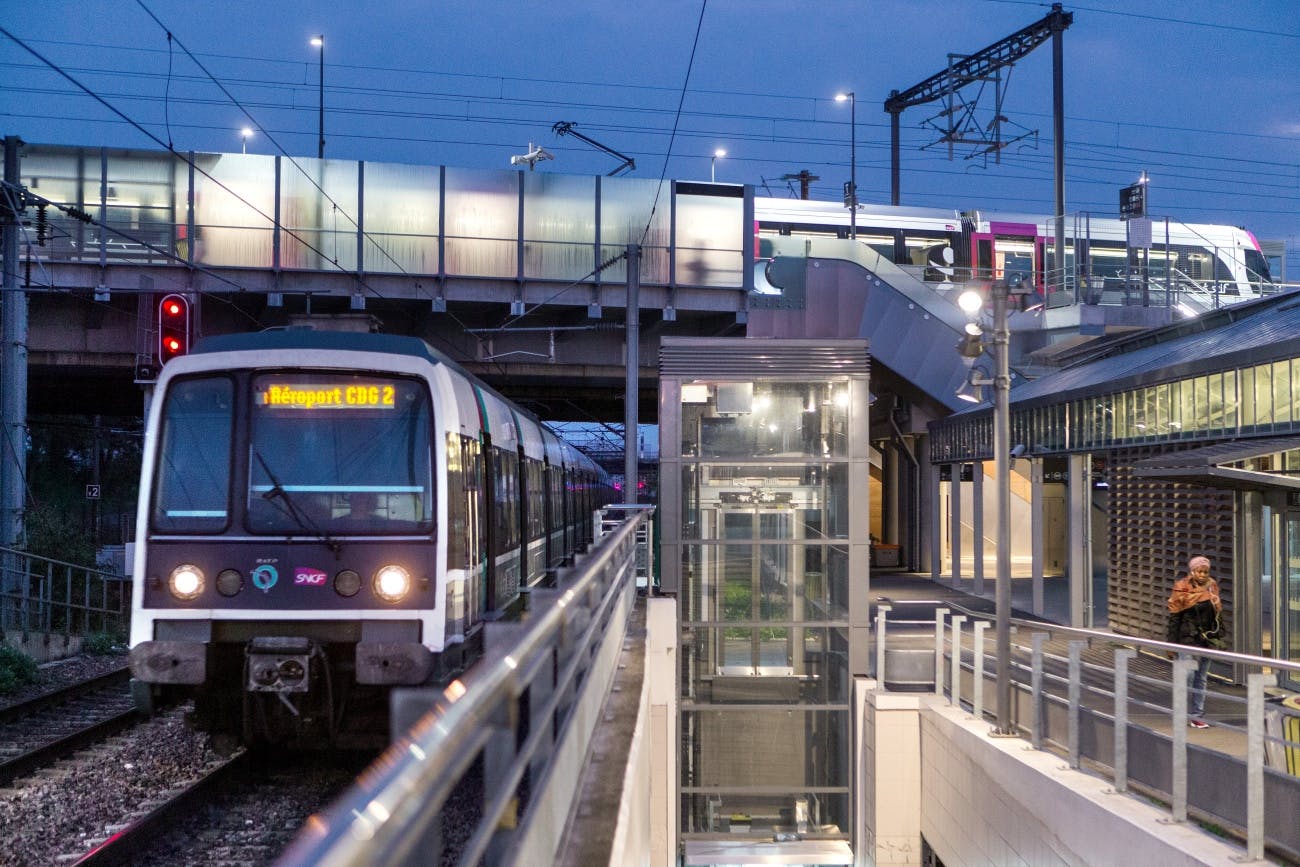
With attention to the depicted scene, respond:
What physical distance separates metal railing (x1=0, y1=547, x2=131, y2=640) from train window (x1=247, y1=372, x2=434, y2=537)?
24.7ft

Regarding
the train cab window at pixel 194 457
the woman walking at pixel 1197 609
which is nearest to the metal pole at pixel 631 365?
the woman walking at pixel 1197 609

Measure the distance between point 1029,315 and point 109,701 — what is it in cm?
2497

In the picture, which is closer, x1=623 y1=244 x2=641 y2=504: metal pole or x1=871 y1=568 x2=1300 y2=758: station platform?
x1=871 y1=568 x2=1300 y2=758: station platform

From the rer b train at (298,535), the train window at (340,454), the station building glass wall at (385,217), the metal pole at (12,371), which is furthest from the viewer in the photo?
the station building glass wall at (385,217)

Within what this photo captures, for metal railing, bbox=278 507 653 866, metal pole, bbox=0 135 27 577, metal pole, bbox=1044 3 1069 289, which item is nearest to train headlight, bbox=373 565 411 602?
metal railing, bbox=278 507 653 866

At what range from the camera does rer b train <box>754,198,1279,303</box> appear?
3584 centimetres

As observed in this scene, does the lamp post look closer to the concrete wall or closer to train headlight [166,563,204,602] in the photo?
the concrete wall

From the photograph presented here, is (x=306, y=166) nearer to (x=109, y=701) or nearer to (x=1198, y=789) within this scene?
(x=109, y=701)

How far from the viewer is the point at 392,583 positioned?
378 inches

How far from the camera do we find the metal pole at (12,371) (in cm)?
1677

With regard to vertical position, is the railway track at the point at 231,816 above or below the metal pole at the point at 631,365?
below

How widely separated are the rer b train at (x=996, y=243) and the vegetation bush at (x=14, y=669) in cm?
2436

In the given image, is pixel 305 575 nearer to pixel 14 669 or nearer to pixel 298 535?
pixel 298 535

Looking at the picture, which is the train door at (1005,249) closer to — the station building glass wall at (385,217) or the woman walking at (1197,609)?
the station building glass wall at (385,217)
